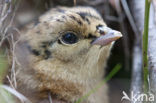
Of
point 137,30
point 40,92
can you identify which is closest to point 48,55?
point 40,92

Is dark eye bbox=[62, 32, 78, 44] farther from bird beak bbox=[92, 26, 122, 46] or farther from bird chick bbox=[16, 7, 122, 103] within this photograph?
bird beak bbox=[92, 26, 122, 46]

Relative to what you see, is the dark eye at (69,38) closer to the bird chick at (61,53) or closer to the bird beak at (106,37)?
the bird chick at (61,53)

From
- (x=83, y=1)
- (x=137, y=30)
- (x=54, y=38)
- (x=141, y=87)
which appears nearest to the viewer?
(x=54, y=38)

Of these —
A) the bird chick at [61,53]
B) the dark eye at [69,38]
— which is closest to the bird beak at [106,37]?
the bird chick at [61,53]

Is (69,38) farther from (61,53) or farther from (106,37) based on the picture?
(106,37)

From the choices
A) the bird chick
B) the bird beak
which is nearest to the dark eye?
the bird chick

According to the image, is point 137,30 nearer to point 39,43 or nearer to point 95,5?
point 95,5

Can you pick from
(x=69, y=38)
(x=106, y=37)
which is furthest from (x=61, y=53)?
(x=106, y=37)
